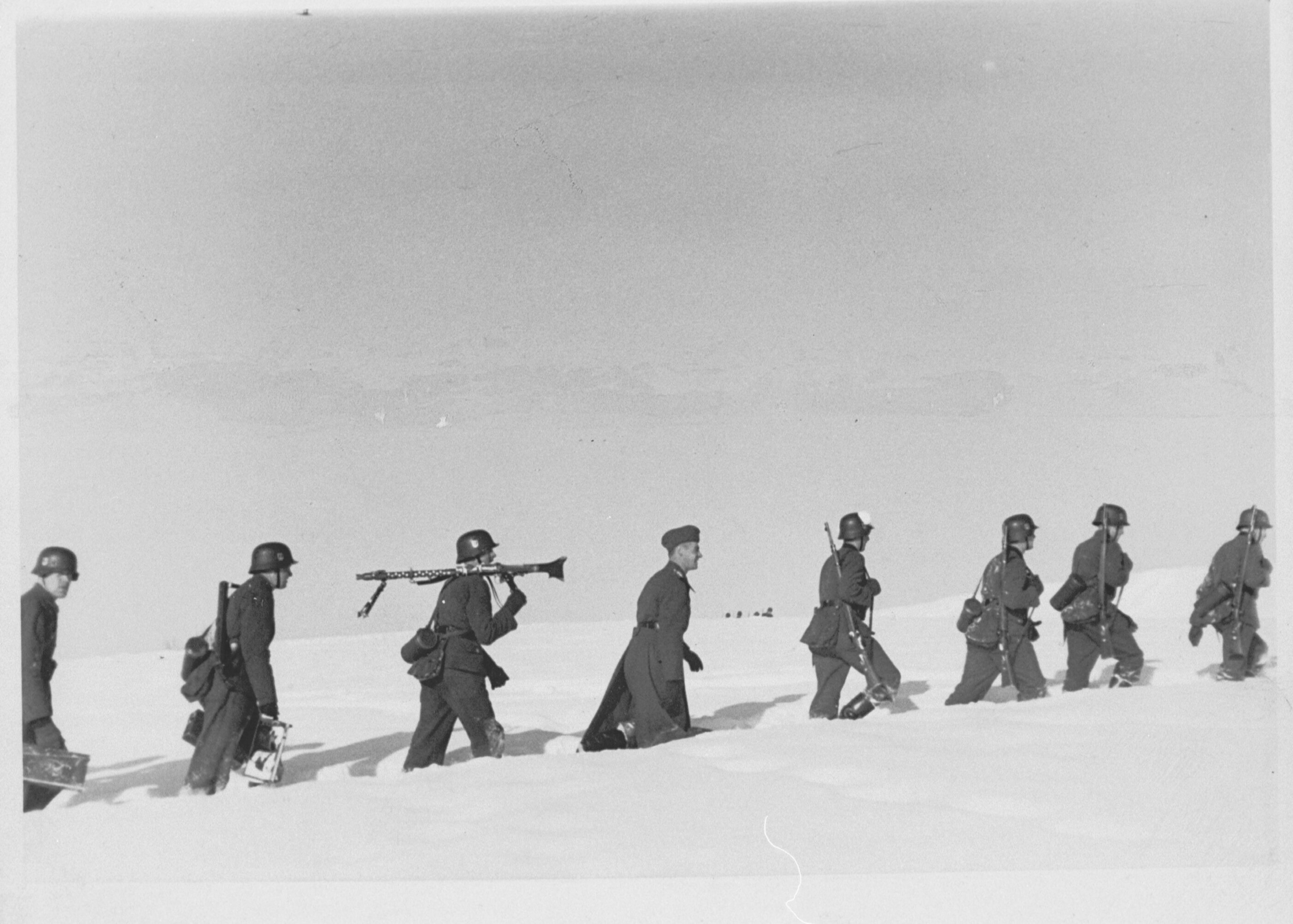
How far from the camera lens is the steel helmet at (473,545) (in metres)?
11.2

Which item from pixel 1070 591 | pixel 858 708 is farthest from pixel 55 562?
pixel 1070 591

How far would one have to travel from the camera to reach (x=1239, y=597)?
1331 centimetres

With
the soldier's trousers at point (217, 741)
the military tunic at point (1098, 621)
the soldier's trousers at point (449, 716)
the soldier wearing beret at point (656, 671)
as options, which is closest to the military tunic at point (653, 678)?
the soldier wearing beret at point (656, 671)

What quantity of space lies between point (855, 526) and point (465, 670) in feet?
11.7

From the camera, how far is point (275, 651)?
2098cm

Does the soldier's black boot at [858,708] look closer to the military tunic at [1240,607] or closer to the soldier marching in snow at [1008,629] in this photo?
the soldier marching in snow at [1008,629]

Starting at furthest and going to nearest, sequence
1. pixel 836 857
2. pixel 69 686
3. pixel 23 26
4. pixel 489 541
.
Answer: pixel 69 686 → pixel 23 26 → pixel 489 541 → pixel 836 857

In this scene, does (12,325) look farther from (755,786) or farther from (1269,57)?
(1269,57)

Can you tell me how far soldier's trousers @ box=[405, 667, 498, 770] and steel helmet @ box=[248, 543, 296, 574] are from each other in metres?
1.40

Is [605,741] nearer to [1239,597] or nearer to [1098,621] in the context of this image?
[1098,621]

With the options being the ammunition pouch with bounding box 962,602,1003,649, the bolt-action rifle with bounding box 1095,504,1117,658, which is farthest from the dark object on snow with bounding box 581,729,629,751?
the bolt-action rifle with bounding box 1095,504,1117,658

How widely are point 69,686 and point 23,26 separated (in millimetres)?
6053

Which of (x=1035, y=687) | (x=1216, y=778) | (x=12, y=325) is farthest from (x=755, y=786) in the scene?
(x=12, y=325)

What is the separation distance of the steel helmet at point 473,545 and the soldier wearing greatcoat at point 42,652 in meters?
2.60
